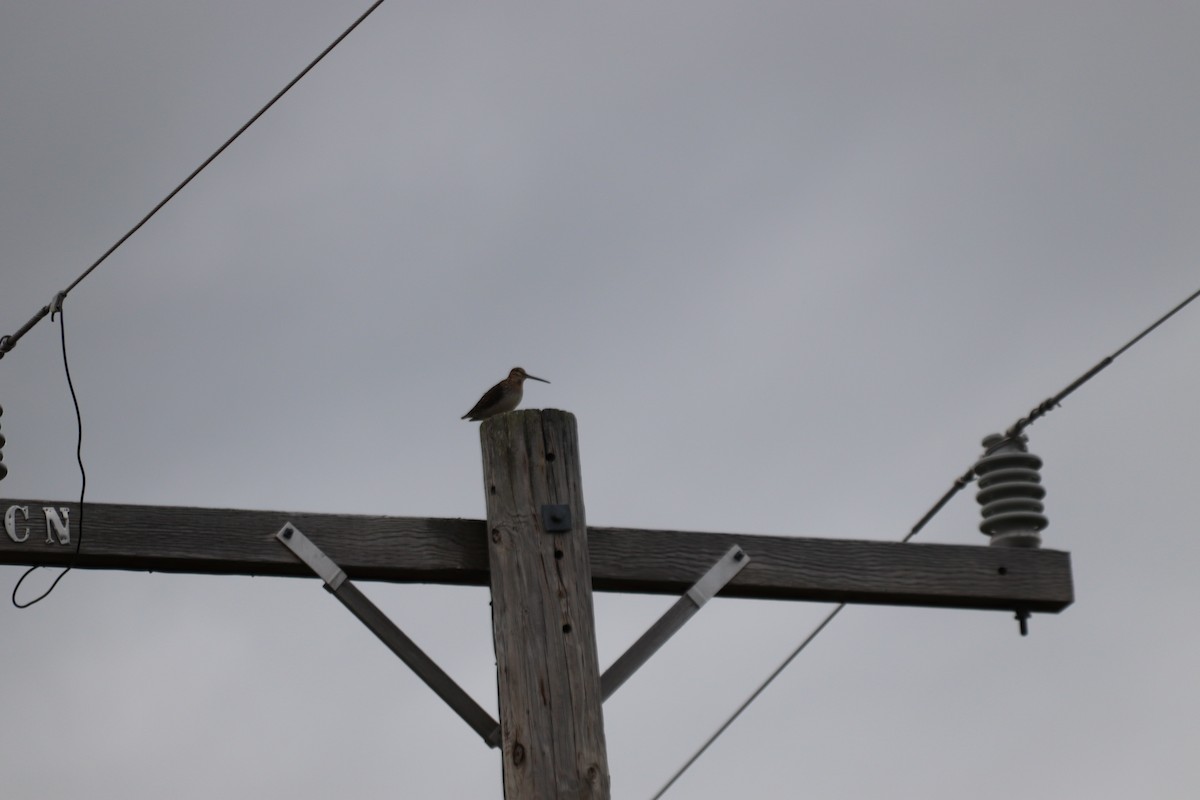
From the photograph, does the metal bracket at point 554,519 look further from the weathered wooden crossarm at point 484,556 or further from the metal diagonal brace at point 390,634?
the metal diagonal brace at point 390,634

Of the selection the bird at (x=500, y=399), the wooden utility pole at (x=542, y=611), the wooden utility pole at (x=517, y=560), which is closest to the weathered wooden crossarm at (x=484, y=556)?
the wooden utility pole at (x=517, y=560)

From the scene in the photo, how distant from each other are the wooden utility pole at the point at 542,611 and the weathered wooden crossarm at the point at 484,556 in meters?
0.16

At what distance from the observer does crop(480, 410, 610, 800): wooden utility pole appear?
465cm

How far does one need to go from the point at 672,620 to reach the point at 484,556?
0.60 meters

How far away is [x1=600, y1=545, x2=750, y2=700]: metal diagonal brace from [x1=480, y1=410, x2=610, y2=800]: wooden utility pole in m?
0.12

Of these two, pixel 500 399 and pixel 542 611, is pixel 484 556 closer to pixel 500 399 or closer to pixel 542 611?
pixel 542 611

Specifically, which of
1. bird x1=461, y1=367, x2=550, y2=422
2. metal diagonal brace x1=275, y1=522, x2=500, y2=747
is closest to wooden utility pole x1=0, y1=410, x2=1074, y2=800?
metal diagonal brace x1=275, y1=522, x2=500, y2=747

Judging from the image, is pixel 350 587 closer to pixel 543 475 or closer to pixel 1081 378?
pixel 543 475

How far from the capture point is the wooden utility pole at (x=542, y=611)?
465 cm

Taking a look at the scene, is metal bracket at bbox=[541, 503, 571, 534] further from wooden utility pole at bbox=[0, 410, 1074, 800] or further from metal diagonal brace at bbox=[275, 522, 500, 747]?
metal diagonal brace at bbox=[275, 522, 500, 747]

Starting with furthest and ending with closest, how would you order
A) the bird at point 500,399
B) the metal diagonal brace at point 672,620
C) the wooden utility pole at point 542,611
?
the bird at point 500,399
the metal diagonal brace at point 672,620
the wooden utility pole at point 542,611

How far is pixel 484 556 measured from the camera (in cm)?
505

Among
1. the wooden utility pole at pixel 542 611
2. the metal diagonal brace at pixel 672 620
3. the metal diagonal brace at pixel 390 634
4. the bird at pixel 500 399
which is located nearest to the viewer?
the wooden utility pole at pixel 542 611

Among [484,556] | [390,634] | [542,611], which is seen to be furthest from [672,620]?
[390,634]
